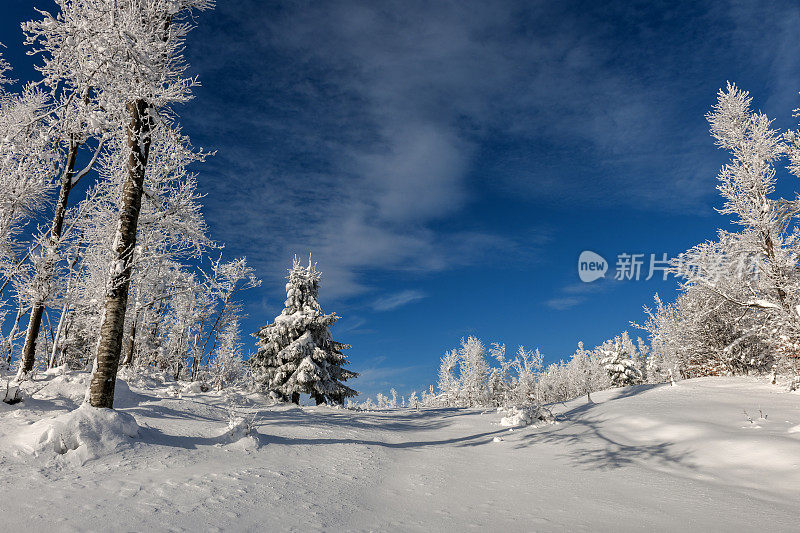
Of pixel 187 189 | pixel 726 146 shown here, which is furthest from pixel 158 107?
pixel 726 146

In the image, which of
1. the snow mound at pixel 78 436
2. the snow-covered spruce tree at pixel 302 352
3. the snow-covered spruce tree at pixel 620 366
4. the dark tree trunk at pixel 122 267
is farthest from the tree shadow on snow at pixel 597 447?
the snow-covered spruce tree at pixel 620 366

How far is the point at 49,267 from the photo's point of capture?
1083 cm

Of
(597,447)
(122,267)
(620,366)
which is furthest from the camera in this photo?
(620,366)

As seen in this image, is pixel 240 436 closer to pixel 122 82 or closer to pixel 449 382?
pixel 122 82

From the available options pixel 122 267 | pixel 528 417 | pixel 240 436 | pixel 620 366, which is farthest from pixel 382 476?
pixel 620 366

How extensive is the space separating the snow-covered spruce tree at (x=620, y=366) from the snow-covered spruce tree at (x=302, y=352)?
1294 inches

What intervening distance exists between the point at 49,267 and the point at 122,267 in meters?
5.89

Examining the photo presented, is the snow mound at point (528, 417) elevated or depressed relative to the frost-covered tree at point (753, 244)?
depressed

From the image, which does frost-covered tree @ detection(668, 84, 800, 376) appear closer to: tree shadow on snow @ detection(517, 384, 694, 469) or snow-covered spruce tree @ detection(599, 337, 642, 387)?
tree shadow on snow @ detection(517, 384, 694, 469)

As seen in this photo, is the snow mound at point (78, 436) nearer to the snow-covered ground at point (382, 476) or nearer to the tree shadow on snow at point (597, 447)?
the snow-covered ground at point (382, 476)

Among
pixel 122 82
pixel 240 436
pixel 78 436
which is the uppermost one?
pixel 122 82

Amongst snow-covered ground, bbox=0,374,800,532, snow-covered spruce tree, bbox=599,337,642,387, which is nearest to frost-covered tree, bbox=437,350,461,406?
snow-covered spruce tree, bbox=599,337,642,387

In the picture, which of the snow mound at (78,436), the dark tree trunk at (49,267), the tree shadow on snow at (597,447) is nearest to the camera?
the snow mound at (78,436)

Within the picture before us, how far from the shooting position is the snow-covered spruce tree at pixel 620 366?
42219 mm
